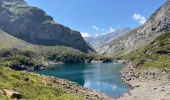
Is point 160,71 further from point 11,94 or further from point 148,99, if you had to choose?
point 11,94

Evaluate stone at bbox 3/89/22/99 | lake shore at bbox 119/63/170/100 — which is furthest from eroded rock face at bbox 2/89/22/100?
lake shore at bbox 119/63/170/100

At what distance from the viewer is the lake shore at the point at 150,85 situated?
379 ft

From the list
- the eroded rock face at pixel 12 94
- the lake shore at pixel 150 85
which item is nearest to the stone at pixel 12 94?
the eroded rock face at pixel 12 94

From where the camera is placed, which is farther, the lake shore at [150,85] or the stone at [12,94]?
the lake shore at [150,85]

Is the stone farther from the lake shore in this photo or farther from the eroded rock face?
the lake shore

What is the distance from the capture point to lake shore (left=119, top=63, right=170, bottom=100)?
11544 cm

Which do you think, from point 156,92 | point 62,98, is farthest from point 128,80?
point 62,98

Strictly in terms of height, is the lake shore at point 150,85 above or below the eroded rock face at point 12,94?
below

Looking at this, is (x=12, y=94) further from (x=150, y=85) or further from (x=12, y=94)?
(x=150, y=85)

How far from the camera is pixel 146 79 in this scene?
557ft

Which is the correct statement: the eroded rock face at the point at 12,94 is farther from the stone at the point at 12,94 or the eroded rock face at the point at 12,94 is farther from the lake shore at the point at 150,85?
the lake shore at the point at 150,85

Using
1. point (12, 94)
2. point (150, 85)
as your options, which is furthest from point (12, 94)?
point (150, 85)

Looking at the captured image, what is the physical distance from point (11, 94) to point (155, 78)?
121 m

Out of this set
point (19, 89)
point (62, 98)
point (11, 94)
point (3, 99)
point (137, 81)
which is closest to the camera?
point (3, 99)
